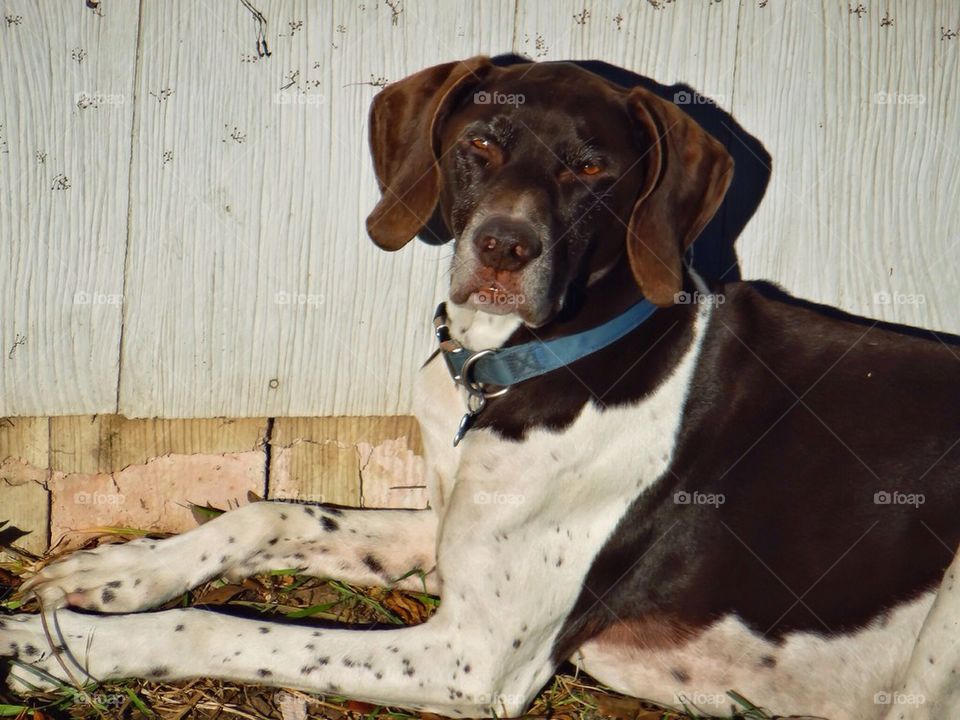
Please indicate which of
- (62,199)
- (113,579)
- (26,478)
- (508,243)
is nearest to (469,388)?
(508,243)

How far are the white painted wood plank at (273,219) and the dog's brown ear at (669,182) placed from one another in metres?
0.76

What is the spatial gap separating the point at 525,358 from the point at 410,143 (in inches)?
31.1

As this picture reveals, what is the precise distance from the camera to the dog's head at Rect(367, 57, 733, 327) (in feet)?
9.89

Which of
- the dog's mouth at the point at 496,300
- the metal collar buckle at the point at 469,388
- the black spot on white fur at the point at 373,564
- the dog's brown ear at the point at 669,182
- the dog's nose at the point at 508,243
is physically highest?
the dog's brown ear at the point at 669,182

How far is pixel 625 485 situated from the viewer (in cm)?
320

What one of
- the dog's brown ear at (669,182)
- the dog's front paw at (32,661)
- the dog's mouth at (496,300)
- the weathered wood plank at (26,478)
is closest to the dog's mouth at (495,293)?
the dog's mouth at (496,300)

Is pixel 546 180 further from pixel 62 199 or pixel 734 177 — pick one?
pixel 62 199

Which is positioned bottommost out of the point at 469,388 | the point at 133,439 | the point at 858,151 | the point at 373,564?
the point at 373,564

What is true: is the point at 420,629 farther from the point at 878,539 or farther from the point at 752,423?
the point at 878,539

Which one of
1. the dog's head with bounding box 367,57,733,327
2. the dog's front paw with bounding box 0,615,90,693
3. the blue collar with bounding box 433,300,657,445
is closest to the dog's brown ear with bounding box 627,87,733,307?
the dog's head with bounding box 367,57,733,327

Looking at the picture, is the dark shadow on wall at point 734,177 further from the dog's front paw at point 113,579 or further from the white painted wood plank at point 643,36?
the dog's front paw at point 113,579

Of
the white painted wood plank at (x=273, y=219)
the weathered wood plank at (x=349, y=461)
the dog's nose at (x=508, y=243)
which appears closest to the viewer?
the dog's nose at (x=508, y=243)

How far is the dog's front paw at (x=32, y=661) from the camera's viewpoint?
3.10 metres

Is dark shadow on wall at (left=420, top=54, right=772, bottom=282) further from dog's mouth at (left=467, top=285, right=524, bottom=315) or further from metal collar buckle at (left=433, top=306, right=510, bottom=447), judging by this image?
dog's mouth at (left=467, top=285, right=524, bottom=315)
